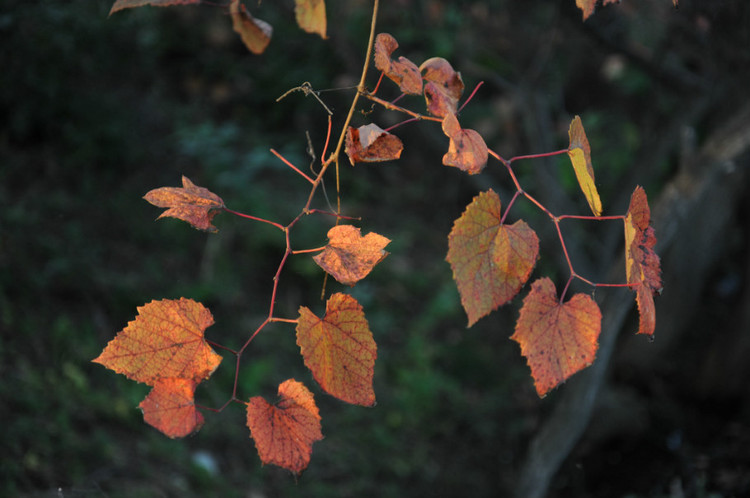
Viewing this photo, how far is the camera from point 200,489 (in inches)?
79.7

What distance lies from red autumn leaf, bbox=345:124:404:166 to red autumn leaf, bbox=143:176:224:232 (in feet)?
0.56

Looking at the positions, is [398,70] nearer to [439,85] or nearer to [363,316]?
[439,85]

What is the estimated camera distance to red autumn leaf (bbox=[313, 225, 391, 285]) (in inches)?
24.3

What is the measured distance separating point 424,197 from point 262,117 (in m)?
1.41

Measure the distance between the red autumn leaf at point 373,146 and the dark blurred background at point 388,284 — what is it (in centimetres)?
144

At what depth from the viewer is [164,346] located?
0.64 metres

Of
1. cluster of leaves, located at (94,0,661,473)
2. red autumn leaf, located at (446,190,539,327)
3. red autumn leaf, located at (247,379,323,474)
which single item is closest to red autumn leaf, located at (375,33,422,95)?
cluster of leaves, located at (94,0,661,473)

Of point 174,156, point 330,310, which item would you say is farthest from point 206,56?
point 330,310

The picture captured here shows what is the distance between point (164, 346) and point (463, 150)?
0.38 meters

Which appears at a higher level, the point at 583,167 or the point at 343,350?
the point at 583,167

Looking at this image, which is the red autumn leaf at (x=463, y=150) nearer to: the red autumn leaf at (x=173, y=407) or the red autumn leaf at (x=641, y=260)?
the red autumn leaf at (x=641, y=260)

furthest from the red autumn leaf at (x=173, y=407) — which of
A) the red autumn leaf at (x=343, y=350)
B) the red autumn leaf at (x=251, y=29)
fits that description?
the red autumn leaf at (x=251, y=29)

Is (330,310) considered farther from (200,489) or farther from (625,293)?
(200,489)

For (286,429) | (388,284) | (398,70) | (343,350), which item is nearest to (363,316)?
(343,350)
